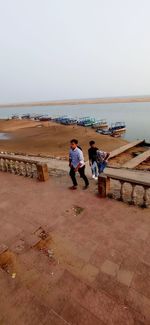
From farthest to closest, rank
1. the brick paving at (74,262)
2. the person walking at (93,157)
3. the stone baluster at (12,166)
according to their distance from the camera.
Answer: the stone baluster at (12,166)
the person walking at (93,157)
the brick paving at (74,262)

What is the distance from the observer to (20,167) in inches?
338

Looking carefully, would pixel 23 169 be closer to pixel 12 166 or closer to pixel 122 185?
pixel 12 166

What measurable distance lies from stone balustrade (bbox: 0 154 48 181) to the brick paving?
177 centimetres

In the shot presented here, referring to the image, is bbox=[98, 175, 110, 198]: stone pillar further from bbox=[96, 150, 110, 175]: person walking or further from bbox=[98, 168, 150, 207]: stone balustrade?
bbox=[96, 150, 110, 175]: person walking

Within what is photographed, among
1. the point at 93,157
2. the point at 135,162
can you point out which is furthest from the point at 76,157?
the point at 135,162

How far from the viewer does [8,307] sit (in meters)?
2.96

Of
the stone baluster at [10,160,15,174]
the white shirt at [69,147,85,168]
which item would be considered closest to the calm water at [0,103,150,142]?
the stone baluster at [10,160,15,174]

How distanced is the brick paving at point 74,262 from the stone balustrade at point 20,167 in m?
1.77

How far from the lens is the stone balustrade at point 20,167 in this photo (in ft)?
25.2

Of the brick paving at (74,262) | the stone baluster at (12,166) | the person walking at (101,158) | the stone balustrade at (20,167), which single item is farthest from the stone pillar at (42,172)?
the person walking at (101,158)

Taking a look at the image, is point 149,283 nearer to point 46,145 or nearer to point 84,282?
point 84,282

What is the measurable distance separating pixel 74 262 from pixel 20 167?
5.77m

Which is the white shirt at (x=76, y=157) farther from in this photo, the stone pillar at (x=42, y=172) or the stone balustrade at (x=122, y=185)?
the stone pillar at (x=42, y=172)

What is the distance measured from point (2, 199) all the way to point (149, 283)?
16.5 feet
